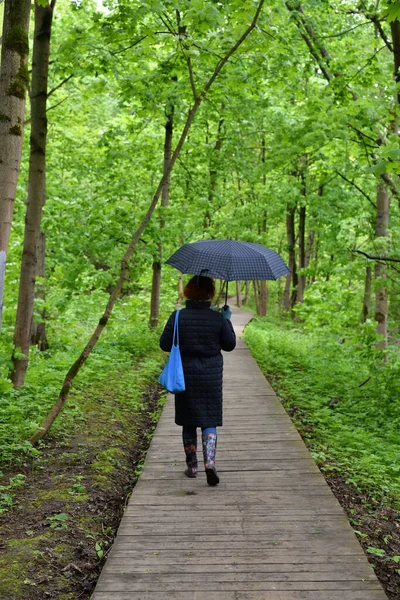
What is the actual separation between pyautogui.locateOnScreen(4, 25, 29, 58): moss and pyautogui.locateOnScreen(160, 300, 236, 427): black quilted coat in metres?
2.66

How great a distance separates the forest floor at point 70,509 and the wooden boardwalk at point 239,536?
0.21m

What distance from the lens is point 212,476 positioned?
5570 mm

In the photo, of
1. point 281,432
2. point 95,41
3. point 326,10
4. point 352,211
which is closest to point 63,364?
point 281,432

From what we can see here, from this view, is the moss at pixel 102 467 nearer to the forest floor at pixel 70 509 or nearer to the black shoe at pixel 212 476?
the forest floor at pixel 70 509

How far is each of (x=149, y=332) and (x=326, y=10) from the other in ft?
30.1

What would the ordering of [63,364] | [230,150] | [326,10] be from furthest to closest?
1. [230,150]
2. [326,10]
3. [63,364]

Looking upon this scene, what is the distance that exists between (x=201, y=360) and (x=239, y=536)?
1.72m

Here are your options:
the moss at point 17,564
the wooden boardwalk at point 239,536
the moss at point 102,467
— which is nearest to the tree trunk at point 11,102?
the moss at point 17,564

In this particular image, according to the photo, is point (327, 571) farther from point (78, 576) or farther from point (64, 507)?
point (64, 507)

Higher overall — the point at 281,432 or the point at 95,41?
the point at 95,41

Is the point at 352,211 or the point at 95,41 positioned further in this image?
the point at 352,211

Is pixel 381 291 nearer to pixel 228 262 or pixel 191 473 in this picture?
pixel 228 262

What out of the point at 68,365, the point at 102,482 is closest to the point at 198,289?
the point at 102,482

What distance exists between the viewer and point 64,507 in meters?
4.88
